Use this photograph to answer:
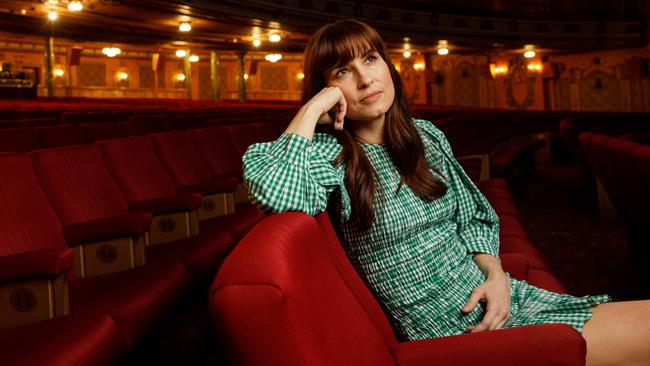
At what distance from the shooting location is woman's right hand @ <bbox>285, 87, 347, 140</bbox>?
122 cm

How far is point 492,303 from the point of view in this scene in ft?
4.13

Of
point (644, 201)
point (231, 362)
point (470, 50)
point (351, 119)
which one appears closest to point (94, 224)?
point (351, 119)

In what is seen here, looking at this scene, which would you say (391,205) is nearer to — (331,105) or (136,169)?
(331,105)

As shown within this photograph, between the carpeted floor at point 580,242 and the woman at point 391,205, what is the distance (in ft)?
5.70

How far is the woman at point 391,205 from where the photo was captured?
1.18 metres

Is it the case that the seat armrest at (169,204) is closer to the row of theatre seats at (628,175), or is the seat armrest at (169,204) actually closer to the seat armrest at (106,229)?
the seat armrest at (106,229)

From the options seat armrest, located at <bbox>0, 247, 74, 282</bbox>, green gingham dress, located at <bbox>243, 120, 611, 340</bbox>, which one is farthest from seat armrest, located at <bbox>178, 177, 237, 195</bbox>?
green gingham dress, located at <bbox>243, 120, 611, 340</bbox>

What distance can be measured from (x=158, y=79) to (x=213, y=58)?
3.66m

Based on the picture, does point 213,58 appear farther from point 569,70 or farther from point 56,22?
point 569,70

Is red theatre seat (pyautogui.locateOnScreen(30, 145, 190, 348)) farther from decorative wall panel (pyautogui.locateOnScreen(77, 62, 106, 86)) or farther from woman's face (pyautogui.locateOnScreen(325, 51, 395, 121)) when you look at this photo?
decorative wall panel (pyautogui.locateOnScreen(77, 62, 106, 86))

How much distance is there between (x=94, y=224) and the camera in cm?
203

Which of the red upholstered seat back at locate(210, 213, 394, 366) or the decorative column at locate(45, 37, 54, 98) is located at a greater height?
the decorative column at locate(45, 37, 54, 98)

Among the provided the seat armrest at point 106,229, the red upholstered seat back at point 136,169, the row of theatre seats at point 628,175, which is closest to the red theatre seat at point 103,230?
the seat armrest at point 106,229

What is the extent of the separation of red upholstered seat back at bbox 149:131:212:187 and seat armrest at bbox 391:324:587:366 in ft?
7.80
